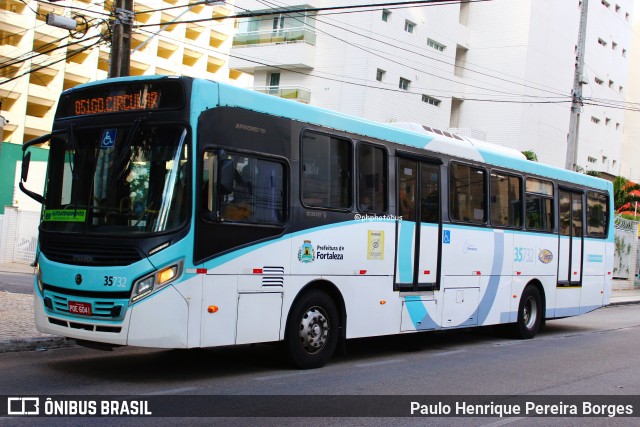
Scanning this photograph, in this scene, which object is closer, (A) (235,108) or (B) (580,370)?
(A) (235,108)

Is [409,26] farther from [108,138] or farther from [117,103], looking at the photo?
[108,138]

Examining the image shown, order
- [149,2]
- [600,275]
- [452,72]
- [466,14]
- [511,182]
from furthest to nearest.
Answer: [149,2] < [466,14] < [452,72] < [600,275] < [511,182]

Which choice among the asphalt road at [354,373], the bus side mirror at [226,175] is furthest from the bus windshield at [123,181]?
the asphalt road at [354,373]

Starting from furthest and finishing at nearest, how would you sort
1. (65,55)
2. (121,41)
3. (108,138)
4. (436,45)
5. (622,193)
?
1. (65,55)
2. (436,45)
3. (622,193)
4. (121,41)
5. (108,138)

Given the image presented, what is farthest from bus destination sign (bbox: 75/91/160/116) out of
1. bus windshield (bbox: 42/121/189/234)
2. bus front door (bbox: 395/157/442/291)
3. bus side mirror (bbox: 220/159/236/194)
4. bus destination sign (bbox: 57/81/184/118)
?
bus front door (bbox: 395/157/442/291)

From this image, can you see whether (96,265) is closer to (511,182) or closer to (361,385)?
(361,385)

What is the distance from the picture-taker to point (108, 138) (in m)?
8.70

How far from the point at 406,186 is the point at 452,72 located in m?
37.8

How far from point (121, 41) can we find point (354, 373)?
29.3ft

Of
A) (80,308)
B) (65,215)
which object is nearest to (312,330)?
(80,308)

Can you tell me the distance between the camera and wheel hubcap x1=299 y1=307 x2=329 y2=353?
382 inches

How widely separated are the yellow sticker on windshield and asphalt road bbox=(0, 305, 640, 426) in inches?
69.9

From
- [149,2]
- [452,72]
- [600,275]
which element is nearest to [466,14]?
[452,72]

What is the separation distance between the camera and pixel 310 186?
986 cm
